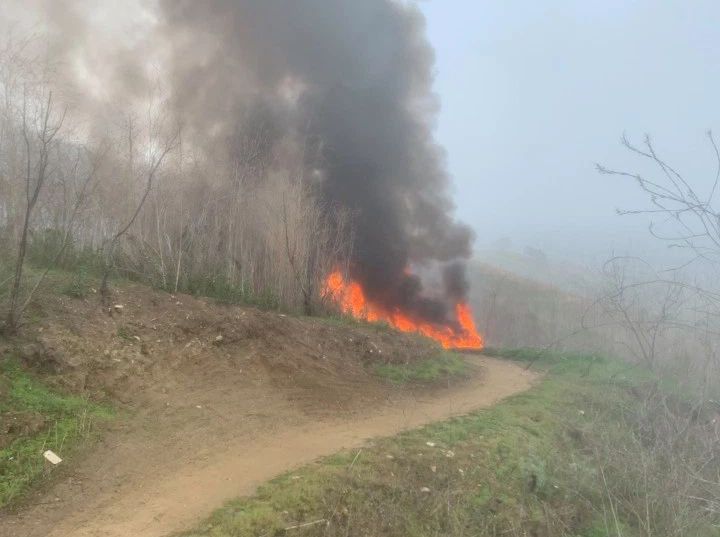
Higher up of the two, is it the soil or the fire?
the fire

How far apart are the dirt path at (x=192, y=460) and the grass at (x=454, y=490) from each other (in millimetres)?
400

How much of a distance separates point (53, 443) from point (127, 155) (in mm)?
6694

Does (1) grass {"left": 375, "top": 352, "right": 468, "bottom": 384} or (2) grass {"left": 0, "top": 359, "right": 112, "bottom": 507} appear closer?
(2) grass {"left": 0, "top": 359, "right": 112, "bottom": 507}

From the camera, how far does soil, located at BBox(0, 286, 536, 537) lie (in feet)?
16.3

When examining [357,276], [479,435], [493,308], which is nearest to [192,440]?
[479,435]

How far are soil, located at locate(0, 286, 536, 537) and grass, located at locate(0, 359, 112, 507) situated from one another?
0.21 metres

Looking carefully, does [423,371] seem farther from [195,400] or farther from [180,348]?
[195,400]

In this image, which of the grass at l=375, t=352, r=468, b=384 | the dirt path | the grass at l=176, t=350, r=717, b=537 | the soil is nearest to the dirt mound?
the soil

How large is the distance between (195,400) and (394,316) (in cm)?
1219

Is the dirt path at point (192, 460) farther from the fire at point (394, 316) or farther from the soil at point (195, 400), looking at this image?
the fire at point (394, 316)

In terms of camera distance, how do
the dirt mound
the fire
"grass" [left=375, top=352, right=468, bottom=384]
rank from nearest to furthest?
the dirt mound
"grass" [left=375, top=352, right=468, bottom=384]
the fire

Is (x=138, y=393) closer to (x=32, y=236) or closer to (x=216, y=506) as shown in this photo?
(x=216, y=506)

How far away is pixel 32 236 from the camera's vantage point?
30.9 feet

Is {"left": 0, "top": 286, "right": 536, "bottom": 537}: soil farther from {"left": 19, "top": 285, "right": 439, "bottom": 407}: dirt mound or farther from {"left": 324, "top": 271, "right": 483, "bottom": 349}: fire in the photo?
{"left": 324, "top": 271, "right": 483, "bottom": 349}: fire
